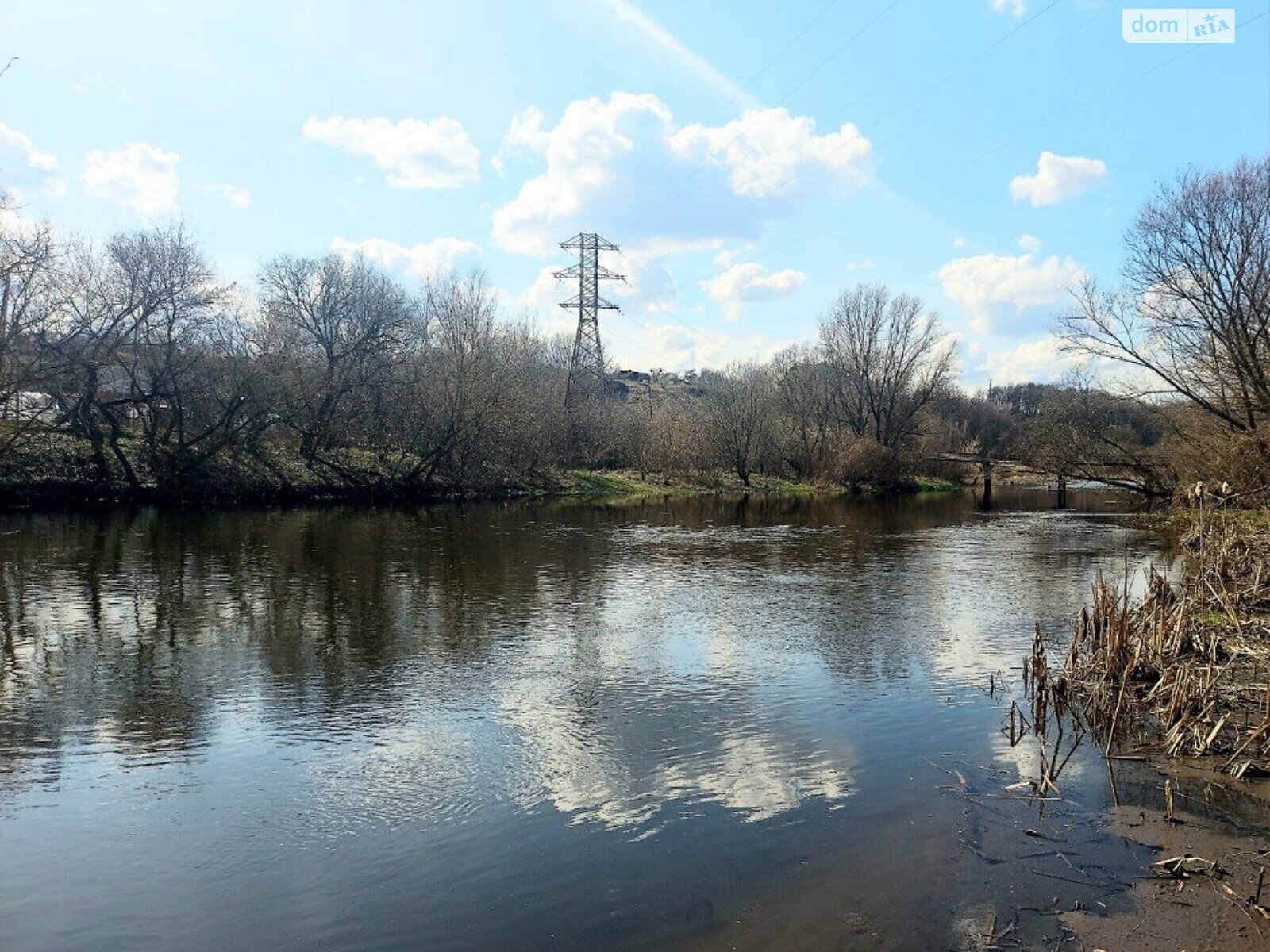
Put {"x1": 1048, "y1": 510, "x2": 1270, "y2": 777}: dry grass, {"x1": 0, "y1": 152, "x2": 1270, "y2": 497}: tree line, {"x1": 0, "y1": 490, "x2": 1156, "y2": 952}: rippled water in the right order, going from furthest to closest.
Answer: {"x1": 0, "y1": 152, "x2": 1270, "y2": 497}: tree line < {"x1": 1048, "y1": 510, "x2": 1270, "y2": 777}: dry grass < {"x1": 0, "y1": 490, "x2": 1156, "y2": 952}: rippled water

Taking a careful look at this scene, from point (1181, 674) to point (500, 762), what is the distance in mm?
5932

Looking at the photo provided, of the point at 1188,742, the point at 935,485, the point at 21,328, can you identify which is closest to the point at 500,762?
the point at 1188,742

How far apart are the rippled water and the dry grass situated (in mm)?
841

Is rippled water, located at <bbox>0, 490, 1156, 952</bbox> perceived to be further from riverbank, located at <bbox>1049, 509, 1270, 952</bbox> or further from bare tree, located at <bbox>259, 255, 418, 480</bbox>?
bare tree, located at <bbox>259, 255, 418, 480</bbox>

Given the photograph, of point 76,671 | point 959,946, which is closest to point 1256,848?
point 959,946

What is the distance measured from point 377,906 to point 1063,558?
20407 mm

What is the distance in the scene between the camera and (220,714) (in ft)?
28.9

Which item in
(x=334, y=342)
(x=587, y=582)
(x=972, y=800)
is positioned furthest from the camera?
(x=334, y=342)

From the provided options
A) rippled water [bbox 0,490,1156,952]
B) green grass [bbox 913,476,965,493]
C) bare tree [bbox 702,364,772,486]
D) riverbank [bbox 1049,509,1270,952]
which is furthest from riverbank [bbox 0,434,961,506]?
riverbank [bbox 1049,509,1270,952]

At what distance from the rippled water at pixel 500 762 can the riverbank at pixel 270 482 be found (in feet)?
60.4

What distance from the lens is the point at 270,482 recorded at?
1529 inches

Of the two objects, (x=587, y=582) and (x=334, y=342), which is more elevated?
(x=334, y=342)

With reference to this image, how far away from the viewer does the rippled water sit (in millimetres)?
5238

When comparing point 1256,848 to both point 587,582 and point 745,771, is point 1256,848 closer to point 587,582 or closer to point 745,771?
point 745,771
